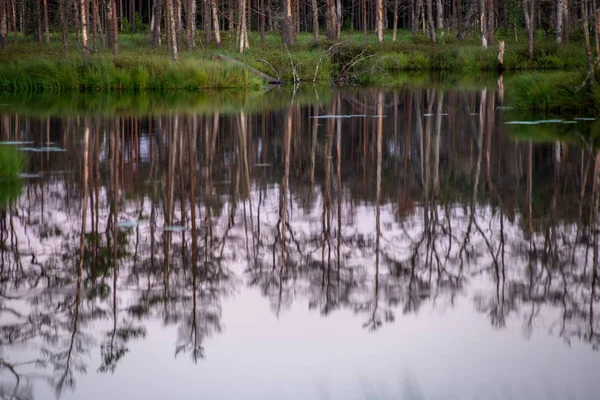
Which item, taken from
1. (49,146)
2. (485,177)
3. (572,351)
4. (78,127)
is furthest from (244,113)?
(572,351)

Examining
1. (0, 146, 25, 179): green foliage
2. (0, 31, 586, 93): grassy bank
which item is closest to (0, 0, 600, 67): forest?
(0, 31, 586, 93): grassy bank

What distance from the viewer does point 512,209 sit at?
26.4 ft

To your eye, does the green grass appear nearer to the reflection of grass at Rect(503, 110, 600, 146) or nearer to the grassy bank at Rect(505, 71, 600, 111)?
the reflection of grass at Rect(503, 110, 600, 146)

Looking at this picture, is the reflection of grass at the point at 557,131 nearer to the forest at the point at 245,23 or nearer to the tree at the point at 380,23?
the forest at the point at 245,23

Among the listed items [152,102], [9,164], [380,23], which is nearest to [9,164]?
[9,164]

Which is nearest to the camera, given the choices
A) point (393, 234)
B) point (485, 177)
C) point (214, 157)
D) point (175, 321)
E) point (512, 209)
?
point (175, 321)

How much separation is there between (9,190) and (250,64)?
25.4m

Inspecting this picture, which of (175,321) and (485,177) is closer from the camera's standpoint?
(175,321)

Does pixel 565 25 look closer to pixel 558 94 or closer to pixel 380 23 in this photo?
pixel 380 23

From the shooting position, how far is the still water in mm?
4566

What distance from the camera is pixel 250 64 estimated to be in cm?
3412

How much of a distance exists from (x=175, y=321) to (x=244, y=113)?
47.2ft

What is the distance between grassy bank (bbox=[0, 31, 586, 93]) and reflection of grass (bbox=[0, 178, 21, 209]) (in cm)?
1204

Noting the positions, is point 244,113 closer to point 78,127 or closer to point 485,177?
point 78,127
